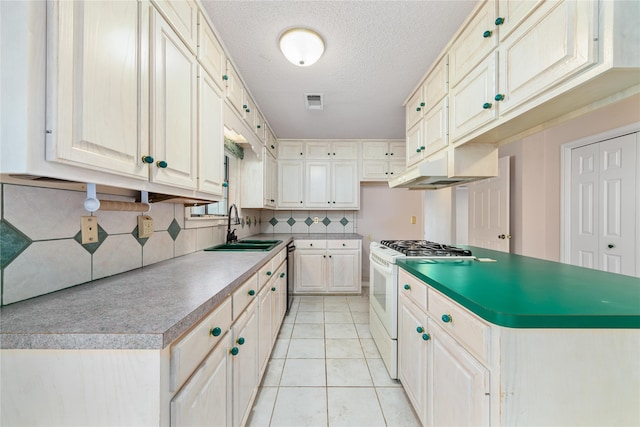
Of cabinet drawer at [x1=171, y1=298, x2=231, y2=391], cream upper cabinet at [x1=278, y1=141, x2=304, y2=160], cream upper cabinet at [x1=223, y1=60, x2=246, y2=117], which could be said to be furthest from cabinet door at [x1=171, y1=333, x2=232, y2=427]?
cream upper cabinet at [x1=278, y1=141, x2=304, y2=160]

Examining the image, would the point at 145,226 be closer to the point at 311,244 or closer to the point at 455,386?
the point at 455,386

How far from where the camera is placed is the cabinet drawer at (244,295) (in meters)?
1.14

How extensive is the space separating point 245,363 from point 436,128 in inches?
80.0

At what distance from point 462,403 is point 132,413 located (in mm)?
1059

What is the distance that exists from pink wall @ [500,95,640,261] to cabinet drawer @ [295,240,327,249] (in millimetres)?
2518

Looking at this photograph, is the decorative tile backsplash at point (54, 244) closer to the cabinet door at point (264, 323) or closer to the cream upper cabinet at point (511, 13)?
the cabinet door at point (264, 323)

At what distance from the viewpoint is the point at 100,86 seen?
751mm

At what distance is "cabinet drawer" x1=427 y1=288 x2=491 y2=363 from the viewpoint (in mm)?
824

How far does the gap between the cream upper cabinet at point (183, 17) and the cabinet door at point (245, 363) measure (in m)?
1.40

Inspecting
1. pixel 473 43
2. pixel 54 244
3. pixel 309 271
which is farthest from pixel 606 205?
pixel 54 244

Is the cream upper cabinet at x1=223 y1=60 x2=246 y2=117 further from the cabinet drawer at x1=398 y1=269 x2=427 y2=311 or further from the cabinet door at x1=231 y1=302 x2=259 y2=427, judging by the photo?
the cabinet drawer at x1=398 y1=269 x2=427 y2=311

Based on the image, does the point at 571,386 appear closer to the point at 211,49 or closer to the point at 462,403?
the point at 462,403

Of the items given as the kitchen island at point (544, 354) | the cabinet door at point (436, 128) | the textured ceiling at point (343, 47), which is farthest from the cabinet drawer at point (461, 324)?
the textured ceiling at point (343, 47)

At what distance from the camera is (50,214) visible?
0.89 m
